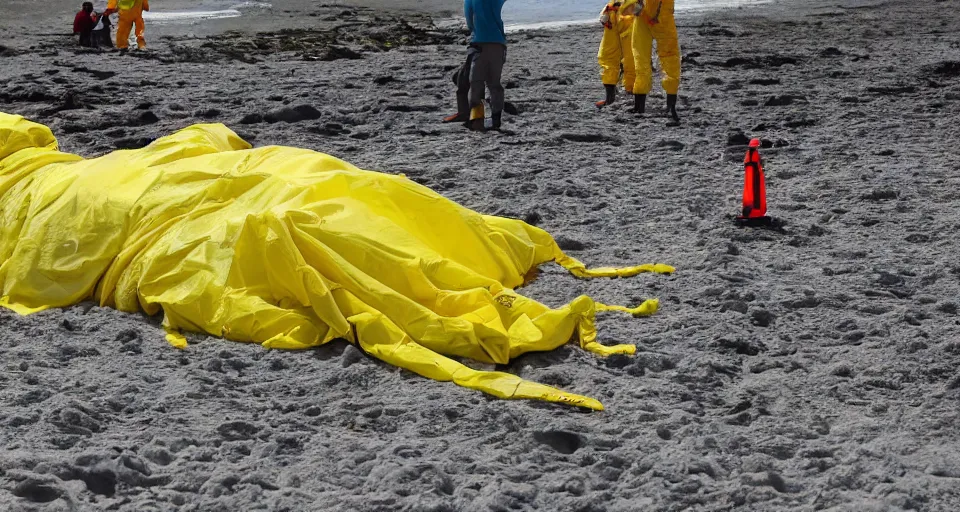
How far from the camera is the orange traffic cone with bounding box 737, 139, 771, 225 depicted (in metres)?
5.14

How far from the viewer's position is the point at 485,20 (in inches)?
288

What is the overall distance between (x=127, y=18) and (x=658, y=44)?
7849mm

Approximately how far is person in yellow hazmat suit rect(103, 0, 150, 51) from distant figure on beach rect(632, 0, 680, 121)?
7312 mm

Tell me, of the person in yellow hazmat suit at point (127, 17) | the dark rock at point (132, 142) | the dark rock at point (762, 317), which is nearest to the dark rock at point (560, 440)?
the dark rock at point (762, 317)

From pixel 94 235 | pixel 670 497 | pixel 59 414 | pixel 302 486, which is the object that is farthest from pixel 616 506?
pixel 94 235

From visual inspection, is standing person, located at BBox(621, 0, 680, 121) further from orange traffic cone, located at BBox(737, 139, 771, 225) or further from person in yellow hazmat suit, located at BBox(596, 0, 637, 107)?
orange traffic cone, located at BBox(737, 139, 771, 225)

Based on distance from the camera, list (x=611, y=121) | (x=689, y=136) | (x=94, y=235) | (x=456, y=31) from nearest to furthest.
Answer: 1. (x=94, y=235)
2. (x=689, y=136)
3. (x=611, y=121)
4. (x=456, y=31)

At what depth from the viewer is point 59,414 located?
3.09 meters

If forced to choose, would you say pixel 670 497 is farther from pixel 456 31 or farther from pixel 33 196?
pixel 456 31

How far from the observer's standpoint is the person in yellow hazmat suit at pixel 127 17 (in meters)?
12.6

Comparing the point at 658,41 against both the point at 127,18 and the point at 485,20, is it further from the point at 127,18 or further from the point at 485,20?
the point at 127,18

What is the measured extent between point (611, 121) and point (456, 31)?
24.6ft

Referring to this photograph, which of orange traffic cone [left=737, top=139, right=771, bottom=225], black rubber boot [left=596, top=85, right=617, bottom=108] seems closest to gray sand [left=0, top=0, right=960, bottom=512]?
orange traffic cone [left=737, top=139, right=771, bottom=225]

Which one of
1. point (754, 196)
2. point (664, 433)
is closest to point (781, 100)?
point (754, 196)
